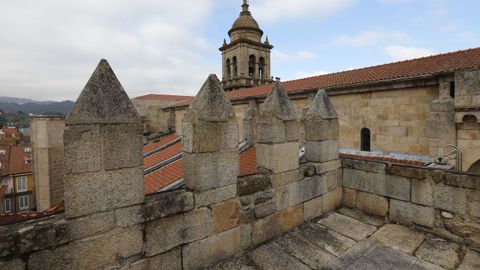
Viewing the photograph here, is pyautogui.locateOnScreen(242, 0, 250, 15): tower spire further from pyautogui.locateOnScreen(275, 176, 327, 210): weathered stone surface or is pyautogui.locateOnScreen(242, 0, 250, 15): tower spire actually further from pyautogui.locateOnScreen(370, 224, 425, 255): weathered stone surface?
pyautogui.locateOnScreen(370, 224, 425, 255): weathered stone surface

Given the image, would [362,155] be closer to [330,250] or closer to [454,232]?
[454,232]

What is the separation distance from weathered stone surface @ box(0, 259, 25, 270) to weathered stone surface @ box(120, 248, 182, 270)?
68cm

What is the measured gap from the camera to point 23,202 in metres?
22.9

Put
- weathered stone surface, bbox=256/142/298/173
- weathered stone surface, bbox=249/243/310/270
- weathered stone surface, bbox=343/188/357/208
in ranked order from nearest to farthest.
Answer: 1. weathered stone surface, bbox=249/243/310/270
2. weathered stone surface, bbox=256/142/298/173
3. weathered stone surface, bbox=343/188/357/208

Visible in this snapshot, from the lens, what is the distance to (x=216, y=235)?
2576 mm

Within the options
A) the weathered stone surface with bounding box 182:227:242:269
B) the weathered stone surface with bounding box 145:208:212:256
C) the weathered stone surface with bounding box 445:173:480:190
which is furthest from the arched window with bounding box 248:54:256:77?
the weathered stone surface with bounding box 145:208:212:256

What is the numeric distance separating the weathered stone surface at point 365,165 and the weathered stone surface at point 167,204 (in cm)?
274

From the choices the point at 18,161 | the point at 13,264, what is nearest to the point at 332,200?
the point at 13,264

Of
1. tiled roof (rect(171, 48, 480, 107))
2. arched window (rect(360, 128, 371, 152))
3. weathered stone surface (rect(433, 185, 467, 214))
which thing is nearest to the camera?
weathered stone surface (rect(433, 185, 467, 214))

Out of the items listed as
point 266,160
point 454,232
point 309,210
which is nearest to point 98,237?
point 266,160

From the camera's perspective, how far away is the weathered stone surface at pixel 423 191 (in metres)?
3.17

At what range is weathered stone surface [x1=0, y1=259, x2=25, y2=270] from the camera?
164 cm

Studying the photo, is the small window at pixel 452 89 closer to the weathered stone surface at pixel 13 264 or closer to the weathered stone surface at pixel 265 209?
the weathered stone surface at pixel 265 209

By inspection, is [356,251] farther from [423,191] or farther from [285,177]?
[423,191]
